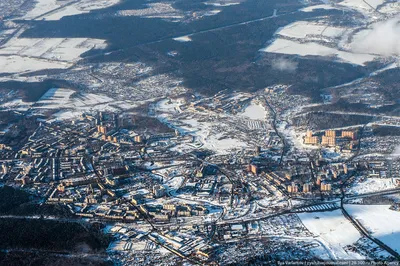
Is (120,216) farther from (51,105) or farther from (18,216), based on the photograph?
(51,105)

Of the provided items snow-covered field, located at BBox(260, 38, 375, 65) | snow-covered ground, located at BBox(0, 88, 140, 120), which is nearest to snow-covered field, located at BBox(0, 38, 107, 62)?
snow-covered ground, located at BBox(0, 88, 140, 120)

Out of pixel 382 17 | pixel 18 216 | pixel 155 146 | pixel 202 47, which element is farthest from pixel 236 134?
pixel 382 17

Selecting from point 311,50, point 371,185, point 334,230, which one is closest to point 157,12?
point 311,50

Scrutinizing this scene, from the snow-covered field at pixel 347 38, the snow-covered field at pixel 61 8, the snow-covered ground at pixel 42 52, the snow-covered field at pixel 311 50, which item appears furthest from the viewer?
the snow-covered field at pixel 61 8

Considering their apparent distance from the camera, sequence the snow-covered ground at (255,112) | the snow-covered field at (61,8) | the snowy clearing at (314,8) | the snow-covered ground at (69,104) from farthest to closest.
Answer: the snow-covered field at (61,8) → the snowy clearing at (314,8) → the snow-covered ground at (69,104) → the snow-covered ground at (255,112)

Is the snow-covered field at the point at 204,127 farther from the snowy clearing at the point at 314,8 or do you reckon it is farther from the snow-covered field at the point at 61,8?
the snow-covered field at the point at 61,8

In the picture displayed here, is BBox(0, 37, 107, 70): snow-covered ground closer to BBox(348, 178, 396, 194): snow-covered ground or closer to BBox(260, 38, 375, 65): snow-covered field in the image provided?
BBox(260, 38, 375, 65): snow-covered field

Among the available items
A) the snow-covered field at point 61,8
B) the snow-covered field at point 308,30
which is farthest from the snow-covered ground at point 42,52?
the snow-covered field at point 308,30

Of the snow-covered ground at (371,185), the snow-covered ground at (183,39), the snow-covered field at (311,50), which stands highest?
the snow-covered ground at (371,185)
